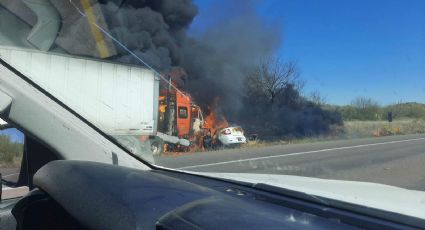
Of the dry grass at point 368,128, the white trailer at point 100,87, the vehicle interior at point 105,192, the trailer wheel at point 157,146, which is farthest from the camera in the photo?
the dry grass at point 368,128

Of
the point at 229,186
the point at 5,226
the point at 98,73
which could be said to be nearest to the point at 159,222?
the point at 229,186

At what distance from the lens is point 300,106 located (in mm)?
35781

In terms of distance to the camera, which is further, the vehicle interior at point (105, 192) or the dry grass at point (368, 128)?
the dry grass at point (368, 128)

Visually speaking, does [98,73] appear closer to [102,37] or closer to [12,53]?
[12,53]

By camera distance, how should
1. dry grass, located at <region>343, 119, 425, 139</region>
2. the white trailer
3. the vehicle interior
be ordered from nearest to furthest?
the vehicle interior → the white trailer → dry grass, located at <region>343, 119, 425, 139</region>

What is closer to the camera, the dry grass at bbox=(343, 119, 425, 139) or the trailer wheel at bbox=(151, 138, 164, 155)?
the trailer wheel at bbox=(151, 138, 164, 155)

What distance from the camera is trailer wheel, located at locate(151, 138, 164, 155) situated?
→ 7.88ft

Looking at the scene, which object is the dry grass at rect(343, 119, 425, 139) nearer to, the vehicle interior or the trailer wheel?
the trailer wheel

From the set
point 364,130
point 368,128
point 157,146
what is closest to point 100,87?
point 157,146

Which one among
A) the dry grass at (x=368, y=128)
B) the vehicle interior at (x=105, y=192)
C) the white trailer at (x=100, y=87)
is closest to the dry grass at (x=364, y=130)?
the dry grass at (x=368, y=128)

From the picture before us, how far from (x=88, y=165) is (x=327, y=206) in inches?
31.7

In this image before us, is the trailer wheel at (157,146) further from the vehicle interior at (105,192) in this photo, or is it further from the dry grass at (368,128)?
the dry grass at (368,128)

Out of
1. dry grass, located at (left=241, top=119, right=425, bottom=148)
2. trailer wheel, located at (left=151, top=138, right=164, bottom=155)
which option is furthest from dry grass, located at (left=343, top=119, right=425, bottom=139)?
trailer wheel, located at (left=151, top=138, right=164, bottom=155)

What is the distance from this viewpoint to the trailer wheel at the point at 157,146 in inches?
94.5
